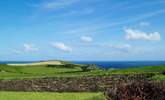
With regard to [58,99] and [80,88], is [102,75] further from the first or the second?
[58,99]

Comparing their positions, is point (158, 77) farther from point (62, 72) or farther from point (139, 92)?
point (139, 92)

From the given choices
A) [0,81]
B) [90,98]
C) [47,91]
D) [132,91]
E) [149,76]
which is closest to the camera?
[132,91]

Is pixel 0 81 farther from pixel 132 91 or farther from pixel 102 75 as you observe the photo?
pixel 132 91

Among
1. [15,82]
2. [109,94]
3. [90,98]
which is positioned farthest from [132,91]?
[15,82]

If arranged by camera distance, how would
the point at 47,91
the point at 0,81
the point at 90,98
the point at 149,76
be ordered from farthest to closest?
the point at 0,81 < the point at 47,91 < the point at 149,76 < the point at 90,98

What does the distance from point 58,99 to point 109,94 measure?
14.5m

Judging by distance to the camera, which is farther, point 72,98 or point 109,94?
point 72,98

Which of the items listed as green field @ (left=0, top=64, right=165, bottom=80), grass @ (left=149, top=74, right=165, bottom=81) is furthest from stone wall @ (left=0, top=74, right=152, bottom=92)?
grass @ (left=149, top=74, right=165, bottom=81)

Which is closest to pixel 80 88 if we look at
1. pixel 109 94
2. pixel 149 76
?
pixel 149 76

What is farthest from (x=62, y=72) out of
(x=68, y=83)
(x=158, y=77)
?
(x=158, y=77)

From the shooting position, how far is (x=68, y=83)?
32.7 meters

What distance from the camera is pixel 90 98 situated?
979 inches

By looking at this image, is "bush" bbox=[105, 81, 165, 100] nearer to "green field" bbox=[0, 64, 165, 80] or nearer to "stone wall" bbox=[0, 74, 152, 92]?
"stone wall" bbox=[0, 74, 152, 92]

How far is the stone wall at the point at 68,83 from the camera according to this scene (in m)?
31.6
